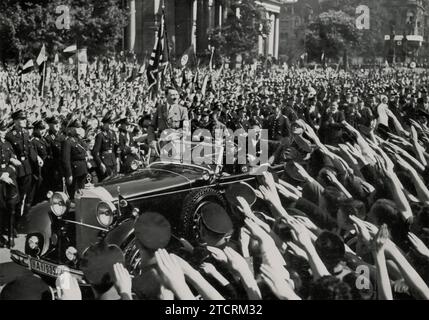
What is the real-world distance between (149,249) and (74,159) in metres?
5.78

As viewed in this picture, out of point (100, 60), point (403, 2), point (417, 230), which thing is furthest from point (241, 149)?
point (100, 60)

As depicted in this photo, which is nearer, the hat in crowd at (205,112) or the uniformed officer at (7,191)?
the uniformed officer at (7,191)

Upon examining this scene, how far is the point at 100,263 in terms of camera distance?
398 centimetres

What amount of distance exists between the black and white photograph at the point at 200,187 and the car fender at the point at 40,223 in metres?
Result: 0.02

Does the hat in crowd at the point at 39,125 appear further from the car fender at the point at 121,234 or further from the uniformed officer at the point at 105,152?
the car fender at the point at 121,234

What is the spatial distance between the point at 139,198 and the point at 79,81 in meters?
9.69

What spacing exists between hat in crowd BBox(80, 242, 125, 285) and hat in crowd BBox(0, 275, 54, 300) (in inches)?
13.2

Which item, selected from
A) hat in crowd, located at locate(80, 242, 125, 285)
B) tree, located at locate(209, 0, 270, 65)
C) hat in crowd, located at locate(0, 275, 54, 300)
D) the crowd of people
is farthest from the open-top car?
tree, located at locate(209, 0, 270, 65)

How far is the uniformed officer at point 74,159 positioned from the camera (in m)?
9.33

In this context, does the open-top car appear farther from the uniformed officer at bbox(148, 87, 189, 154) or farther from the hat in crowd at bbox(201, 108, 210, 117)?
the hat in crowd at bbox(201, 108, 210, 117)

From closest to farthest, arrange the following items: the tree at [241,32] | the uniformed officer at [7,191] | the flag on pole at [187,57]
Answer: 1. the uniformed officer at [7,191]
2. the flag on pole at [187,57]
3. the tree at [241,32]
